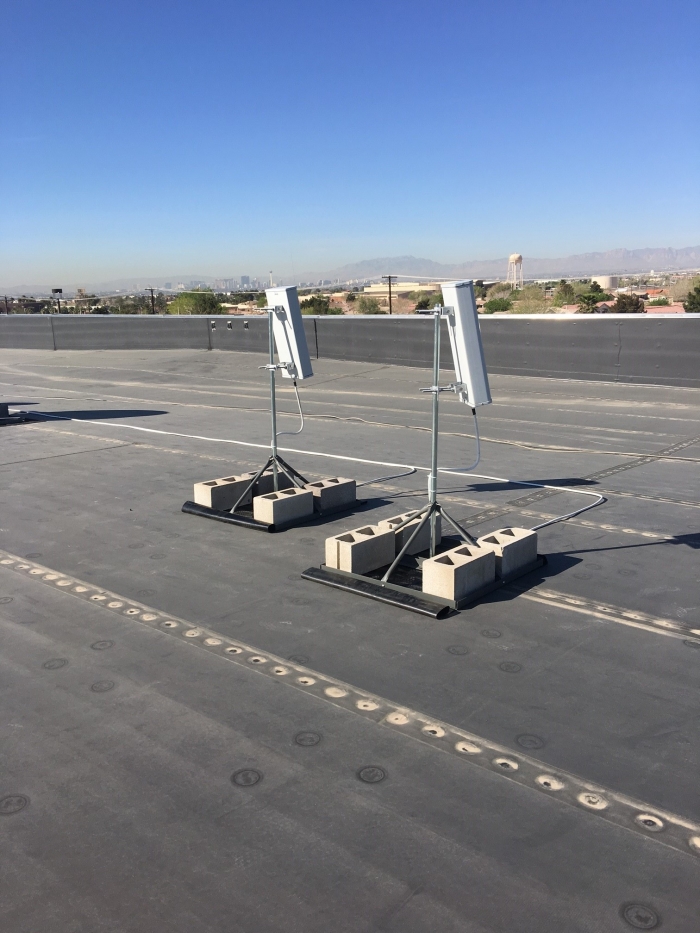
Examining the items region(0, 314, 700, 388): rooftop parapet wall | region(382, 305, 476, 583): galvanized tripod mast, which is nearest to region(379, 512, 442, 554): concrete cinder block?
region(382, 305, 476, 583): galvanized tripod mast

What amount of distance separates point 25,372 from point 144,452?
12631 mm

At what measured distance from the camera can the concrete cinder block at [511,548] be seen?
17.7ft

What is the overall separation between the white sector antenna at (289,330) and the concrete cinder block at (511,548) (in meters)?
2.26

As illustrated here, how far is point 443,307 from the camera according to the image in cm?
532

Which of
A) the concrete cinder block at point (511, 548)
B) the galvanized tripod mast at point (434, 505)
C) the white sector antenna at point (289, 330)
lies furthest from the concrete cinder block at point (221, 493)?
the concrete cinder block at point (511, 548)

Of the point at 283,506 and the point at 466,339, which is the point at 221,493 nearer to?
the point at 283,506

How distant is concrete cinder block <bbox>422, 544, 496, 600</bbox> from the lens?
4.96 metres

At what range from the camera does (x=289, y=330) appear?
6902 mm

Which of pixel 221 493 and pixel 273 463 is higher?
pixel 273 463

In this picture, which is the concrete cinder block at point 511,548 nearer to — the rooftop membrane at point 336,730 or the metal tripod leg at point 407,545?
the rooftop membrane at point 336,730

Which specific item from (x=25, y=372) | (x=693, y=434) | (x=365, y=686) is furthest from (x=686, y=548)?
(x=25, y=372)

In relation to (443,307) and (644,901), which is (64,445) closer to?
(443,307)

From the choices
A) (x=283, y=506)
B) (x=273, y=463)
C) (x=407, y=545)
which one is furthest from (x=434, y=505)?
(x=273, y=463)

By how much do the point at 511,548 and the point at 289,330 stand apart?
112 inches
